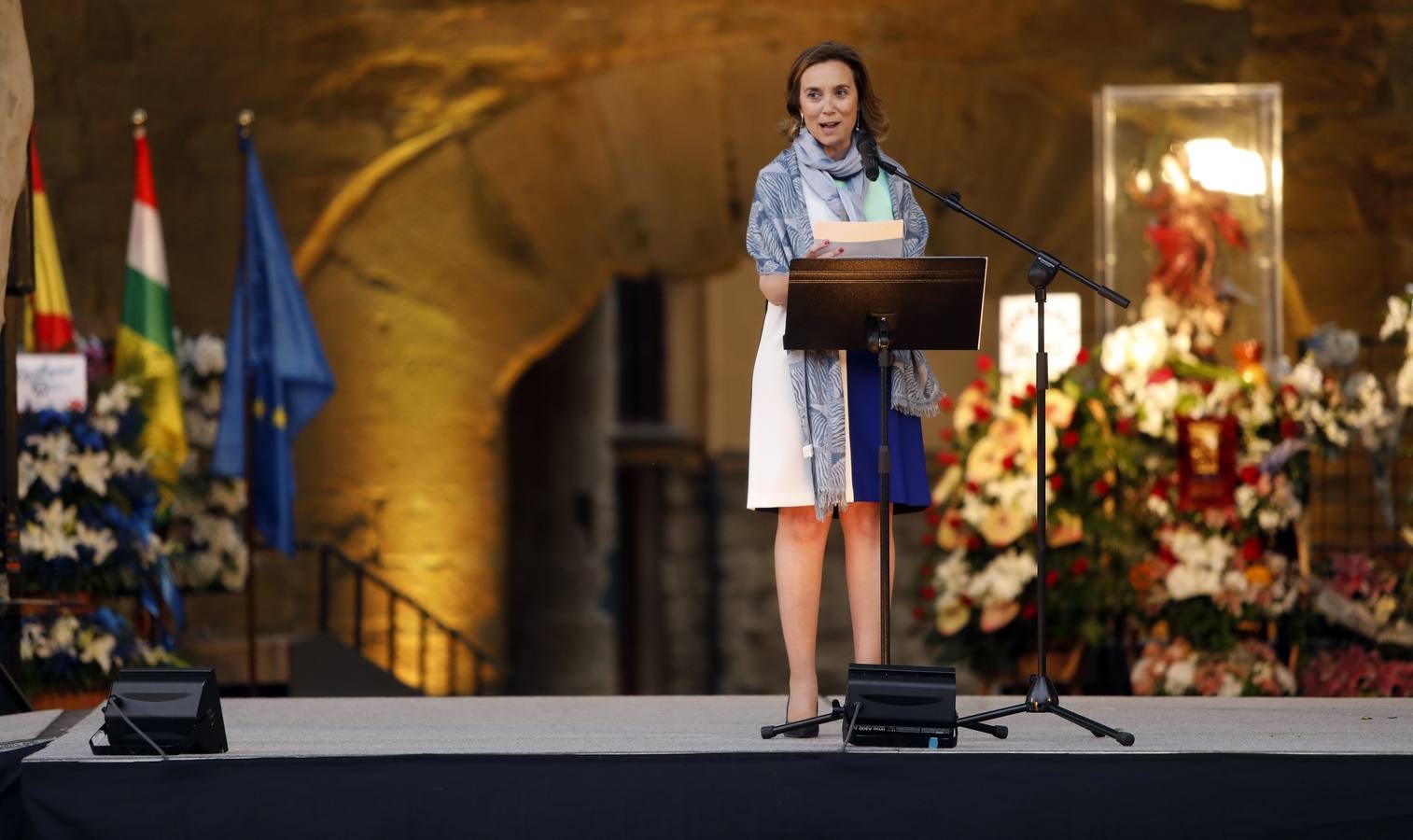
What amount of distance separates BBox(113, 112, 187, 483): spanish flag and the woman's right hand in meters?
3.53

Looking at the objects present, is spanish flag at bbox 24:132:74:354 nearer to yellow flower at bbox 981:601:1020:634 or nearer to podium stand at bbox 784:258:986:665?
yellow flower at bbox 981:601:1020:634

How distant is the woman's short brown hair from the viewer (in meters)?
3.39

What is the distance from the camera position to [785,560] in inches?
139

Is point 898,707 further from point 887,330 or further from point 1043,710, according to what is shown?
point 887,330

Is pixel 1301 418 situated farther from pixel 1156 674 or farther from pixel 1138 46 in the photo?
pixel 1138 46

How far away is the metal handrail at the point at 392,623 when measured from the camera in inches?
Result: 291

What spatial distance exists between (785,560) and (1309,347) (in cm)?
283

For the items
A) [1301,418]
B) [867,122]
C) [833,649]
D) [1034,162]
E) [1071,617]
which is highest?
[1034,162]

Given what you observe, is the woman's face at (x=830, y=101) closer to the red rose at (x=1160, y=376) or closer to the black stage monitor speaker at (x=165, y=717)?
the black stage monitor speaker at (x=165, y=717)

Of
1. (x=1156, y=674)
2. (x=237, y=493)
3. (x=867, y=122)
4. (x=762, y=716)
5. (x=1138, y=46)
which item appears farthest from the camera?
(x=1138, y=46)

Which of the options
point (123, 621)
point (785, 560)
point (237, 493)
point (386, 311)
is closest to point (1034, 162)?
point (386, 311)

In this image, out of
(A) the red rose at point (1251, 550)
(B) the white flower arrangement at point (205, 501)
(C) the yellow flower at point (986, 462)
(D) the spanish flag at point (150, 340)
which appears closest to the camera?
(A) the red rose at point (1251, 550)

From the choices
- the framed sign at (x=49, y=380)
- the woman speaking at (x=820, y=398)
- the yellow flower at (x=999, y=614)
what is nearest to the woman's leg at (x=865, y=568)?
the woman speaking at (x=820, y=398)

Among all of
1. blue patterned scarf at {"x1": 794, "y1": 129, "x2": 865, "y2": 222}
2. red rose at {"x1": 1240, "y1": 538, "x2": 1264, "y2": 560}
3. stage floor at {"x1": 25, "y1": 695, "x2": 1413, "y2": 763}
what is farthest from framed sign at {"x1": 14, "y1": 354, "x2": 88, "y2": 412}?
Answer: red rose at {"x1": 1240, "y1": 538, "x2": 1264, "y2": 560}
